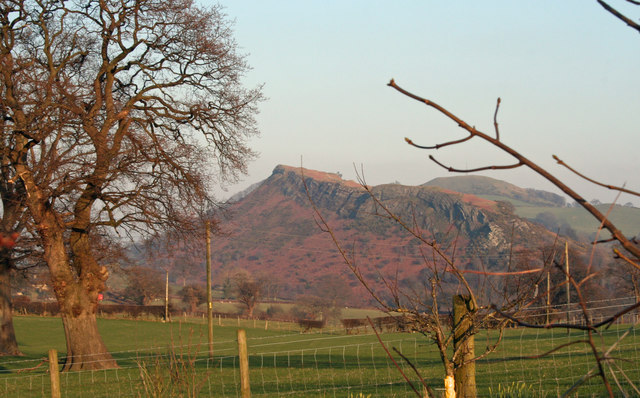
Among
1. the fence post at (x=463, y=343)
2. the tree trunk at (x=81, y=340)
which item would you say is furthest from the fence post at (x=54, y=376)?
the tree trunk at (x=81, y=340)

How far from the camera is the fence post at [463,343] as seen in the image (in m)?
3.73

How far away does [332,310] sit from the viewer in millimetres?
78312

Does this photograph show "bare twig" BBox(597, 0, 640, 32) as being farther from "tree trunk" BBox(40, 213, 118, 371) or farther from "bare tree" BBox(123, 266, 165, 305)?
"bare tree" BBox(123, 266, 165, 305)

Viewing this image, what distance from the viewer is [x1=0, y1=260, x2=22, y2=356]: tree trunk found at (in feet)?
77.1

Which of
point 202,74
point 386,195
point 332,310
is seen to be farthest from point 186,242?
point 386,195

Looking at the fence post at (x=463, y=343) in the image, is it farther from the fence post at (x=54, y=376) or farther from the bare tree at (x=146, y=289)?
the bare tree at (x=146, y=289)

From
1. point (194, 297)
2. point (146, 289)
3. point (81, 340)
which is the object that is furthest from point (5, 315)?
point (194, 297)

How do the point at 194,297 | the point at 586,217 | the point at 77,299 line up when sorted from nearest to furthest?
the point at 77,299, the point at 194,297, the point at 586,217

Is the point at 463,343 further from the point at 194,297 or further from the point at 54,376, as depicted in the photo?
the point at 194,297

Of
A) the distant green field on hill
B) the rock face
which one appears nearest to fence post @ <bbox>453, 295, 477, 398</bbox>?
the rock face

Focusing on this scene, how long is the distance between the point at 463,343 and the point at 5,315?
23791 millimetres

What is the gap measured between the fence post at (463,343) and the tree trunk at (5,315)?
889 inches

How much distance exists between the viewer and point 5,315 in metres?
23.9

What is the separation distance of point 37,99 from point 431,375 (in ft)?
40.8
